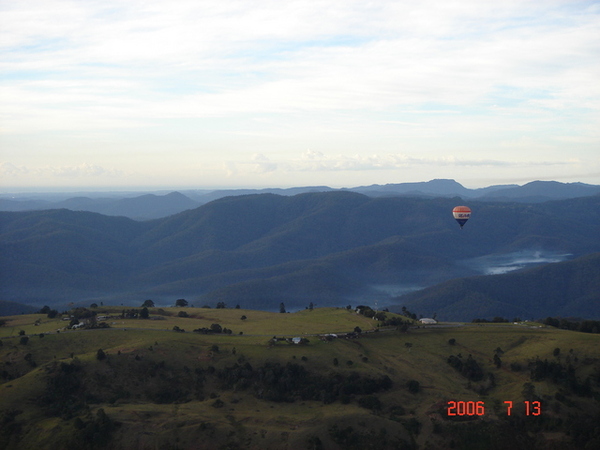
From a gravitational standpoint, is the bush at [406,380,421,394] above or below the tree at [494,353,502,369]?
below

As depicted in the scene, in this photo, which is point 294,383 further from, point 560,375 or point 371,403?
point 560,375

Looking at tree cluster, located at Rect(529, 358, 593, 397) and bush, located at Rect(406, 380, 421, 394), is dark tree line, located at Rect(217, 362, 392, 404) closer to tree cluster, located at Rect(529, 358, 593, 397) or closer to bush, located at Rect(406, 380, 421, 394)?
bush, located at Rect(406, 380, 421, 394)

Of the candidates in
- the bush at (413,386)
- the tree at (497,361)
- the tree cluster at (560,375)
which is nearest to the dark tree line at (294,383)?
the bush at (413,386)

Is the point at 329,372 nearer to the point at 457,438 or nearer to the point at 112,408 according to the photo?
the point at 457,438

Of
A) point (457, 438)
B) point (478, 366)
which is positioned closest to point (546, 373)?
point (478, 366)

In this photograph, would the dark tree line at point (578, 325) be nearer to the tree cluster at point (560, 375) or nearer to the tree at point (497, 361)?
the tree cluster at point (560, 375)
